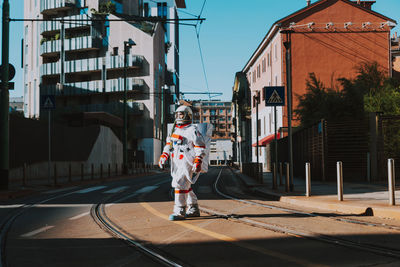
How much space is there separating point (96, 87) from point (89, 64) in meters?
2.83

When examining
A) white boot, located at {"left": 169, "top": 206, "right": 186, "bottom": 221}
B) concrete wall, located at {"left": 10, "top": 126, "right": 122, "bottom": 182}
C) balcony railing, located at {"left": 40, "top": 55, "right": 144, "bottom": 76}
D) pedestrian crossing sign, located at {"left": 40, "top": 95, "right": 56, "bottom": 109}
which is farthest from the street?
balcony railing, located at {"left": 40, "top": 55, "right": 144, "bottom": 76}

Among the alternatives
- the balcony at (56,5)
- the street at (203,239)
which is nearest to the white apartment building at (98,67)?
the balcony at (56,5)

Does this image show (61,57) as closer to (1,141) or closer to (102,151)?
(102,151)

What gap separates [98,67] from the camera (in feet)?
179

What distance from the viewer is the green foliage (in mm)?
20984

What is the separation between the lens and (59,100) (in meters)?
57.7

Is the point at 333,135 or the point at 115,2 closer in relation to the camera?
the point at 333,135

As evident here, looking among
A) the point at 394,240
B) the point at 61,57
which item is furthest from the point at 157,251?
the point at 61,57

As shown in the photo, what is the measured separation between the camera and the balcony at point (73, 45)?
5434 cm

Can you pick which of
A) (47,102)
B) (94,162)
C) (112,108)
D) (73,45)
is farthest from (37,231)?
(73,45)

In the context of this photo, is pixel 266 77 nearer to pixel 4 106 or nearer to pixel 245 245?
pixel 4 106

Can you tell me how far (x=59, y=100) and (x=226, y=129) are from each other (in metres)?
89.2

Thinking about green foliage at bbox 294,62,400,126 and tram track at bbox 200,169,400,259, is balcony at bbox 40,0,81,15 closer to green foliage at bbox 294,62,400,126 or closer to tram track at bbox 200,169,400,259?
green foliage at bbox 294,62,400,126

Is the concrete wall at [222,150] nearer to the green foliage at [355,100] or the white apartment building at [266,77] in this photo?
the white apartment building at [266,77]
